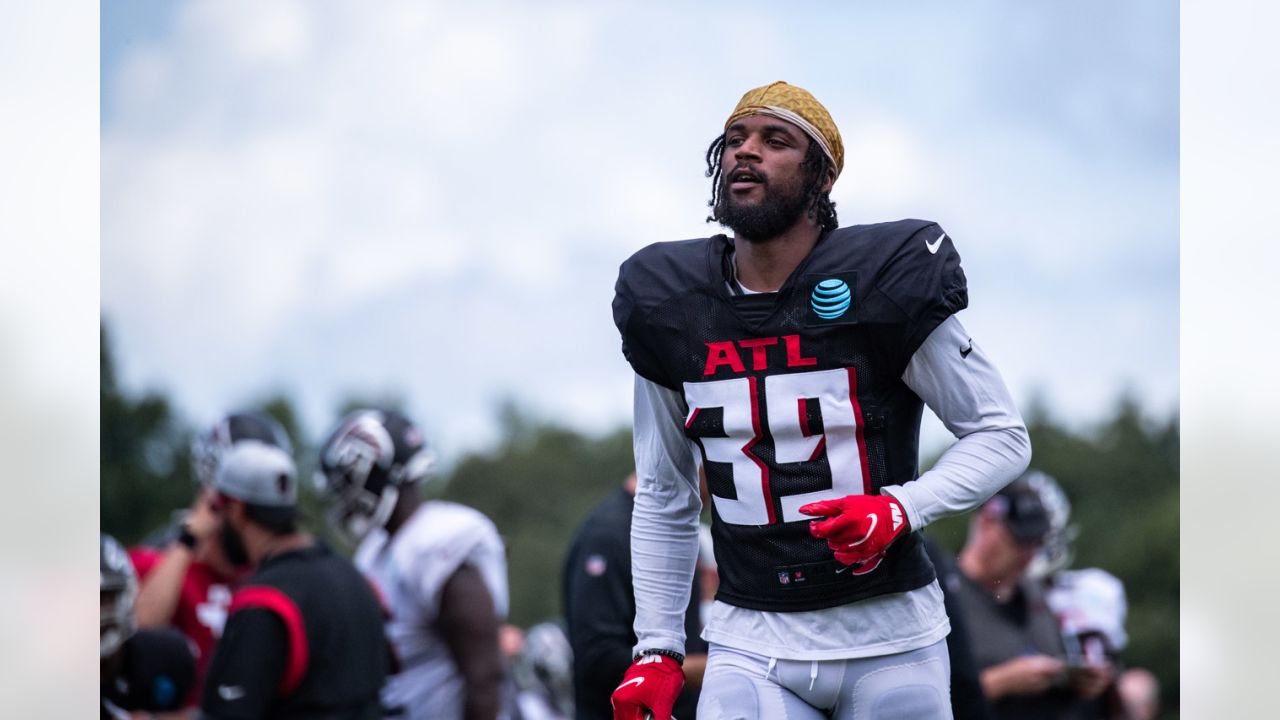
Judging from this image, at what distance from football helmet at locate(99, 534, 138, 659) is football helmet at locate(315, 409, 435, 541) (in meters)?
0.73

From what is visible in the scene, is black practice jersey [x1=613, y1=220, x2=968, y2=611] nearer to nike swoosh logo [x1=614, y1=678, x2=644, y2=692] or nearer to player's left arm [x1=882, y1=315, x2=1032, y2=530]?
player's left arm [x1=882, y1=315, x2=1032, y2=530]

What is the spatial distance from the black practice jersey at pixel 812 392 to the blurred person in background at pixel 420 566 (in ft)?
7.09

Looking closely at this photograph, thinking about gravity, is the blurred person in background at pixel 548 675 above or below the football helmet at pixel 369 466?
below

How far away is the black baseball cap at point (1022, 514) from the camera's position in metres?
4.73

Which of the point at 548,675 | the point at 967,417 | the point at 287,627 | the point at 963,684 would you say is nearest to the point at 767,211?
the point at 967,417

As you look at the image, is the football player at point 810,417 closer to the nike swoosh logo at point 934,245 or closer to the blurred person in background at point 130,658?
the nike swoosh logo at point 934,245

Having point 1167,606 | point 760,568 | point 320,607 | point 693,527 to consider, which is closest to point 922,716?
point 760,568

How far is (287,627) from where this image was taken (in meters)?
3.65

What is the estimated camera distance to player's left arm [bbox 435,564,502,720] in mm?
4492

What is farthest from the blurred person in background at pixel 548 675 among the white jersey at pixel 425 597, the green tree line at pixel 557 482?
the green tree line at pixel 557 482

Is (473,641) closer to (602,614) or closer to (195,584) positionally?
(602,614)

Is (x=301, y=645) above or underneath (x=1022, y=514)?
underneath

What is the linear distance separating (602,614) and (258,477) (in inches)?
46.1

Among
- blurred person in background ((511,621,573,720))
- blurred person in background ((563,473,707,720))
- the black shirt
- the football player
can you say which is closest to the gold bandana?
the football player
